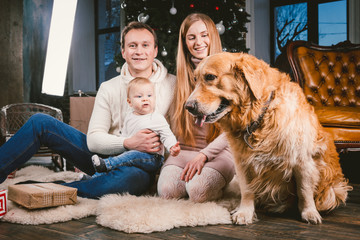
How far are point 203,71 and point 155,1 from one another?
8.29 ft

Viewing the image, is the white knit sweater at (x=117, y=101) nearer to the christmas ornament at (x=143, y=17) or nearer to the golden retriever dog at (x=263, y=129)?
the golden retriever dog at (x=263, y=129)

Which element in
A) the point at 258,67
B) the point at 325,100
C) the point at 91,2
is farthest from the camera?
the point at 91,2

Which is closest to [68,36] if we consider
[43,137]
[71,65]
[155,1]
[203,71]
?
[71,65]

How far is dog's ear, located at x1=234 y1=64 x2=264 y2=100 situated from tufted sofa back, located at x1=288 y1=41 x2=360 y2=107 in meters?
2.11

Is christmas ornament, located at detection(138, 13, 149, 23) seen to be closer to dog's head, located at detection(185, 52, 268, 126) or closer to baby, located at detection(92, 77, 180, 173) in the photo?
baby, located at detection(92, 77, 180, 173)

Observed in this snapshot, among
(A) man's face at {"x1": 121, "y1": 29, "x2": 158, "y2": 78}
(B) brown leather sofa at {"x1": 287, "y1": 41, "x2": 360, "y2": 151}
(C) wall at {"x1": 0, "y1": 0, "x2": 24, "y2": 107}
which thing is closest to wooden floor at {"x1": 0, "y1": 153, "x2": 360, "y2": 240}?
(A) man's face at {"x1": 121, "y1": 29, "x2": 158, "y2": 78}

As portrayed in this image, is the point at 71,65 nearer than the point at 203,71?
No

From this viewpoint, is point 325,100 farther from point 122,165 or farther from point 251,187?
point 122,165

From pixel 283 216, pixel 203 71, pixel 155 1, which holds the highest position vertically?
pixel 155 1

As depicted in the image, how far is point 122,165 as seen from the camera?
1.68m

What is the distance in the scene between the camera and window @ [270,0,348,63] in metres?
4.95

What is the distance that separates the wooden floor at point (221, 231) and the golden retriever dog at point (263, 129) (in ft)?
0.23

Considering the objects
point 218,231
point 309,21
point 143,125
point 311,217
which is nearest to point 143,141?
point 143,125

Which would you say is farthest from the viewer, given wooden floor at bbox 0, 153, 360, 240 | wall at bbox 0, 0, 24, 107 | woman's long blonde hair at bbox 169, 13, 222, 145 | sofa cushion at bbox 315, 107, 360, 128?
wall at bbox 0, 0, 24, 107
